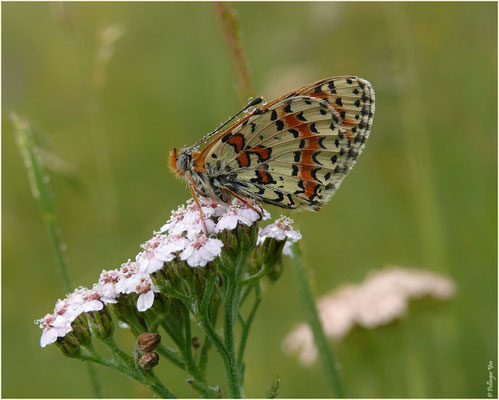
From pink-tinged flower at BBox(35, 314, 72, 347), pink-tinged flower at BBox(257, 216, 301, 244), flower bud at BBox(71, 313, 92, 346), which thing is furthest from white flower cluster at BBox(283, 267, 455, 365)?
pink-tinged flower at BBox(35, 314, 72, 347)

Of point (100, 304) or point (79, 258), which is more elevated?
point (79, 258)

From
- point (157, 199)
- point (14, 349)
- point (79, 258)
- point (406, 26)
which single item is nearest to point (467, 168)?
point (406, 26)

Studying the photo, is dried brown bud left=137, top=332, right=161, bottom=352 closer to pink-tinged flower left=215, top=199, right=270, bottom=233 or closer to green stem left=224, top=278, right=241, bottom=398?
green stem left=224, top=278, right=241, bottom=398

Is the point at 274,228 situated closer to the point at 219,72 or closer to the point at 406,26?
the point at 406,26

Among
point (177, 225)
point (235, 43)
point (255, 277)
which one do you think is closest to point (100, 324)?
point (177, 225)

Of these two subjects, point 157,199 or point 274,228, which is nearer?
point 274,228

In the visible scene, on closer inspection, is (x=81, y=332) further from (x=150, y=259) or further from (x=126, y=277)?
(x=150, y=259)

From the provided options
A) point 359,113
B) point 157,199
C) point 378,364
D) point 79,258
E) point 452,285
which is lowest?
point 378,364

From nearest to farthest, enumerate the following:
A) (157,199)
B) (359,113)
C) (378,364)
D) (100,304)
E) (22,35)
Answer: (100,304)
(359,113)
(378,364)
(157,199)
(22,35)

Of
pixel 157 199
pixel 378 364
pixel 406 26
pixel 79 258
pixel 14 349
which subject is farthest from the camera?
pixel 157 199
